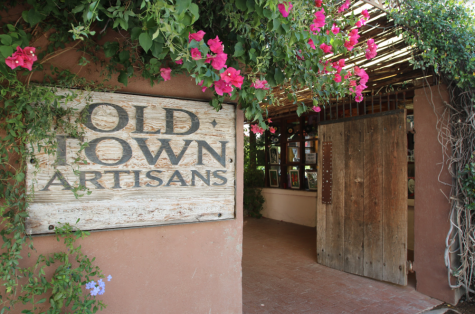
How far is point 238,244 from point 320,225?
260cm

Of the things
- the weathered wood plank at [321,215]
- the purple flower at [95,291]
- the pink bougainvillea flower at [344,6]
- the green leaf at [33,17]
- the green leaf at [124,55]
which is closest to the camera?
the green leaf at [33,17]

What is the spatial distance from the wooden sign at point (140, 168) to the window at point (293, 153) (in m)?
5.03

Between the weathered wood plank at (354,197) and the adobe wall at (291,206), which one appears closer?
the weathered wood plank at (354,197)

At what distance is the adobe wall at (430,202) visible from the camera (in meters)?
3.44

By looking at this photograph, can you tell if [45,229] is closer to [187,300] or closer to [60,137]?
[60,137]

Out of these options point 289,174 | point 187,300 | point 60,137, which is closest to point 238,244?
point 187,300

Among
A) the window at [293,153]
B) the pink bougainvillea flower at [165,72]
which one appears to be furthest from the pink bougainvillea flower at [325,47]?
the window at [293,153]

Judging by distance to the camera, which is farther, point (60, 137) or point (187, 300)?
point (187, 300)

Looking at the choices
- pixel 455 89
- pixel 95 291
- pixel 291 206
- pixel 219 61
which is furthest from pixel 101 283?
pixel 291 206

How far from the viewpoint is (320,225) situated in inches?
188

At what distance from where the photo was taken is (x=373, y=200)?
13.4 ft

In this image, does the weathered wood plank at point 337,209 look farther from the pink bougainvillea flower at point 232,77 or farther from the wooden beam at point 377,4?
the pink bougainvillea flower at point 232,77

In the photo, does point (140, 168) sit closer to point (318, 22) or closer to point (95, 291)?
point (95, 291)

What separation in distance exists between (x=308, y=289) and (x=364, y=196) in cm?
146
